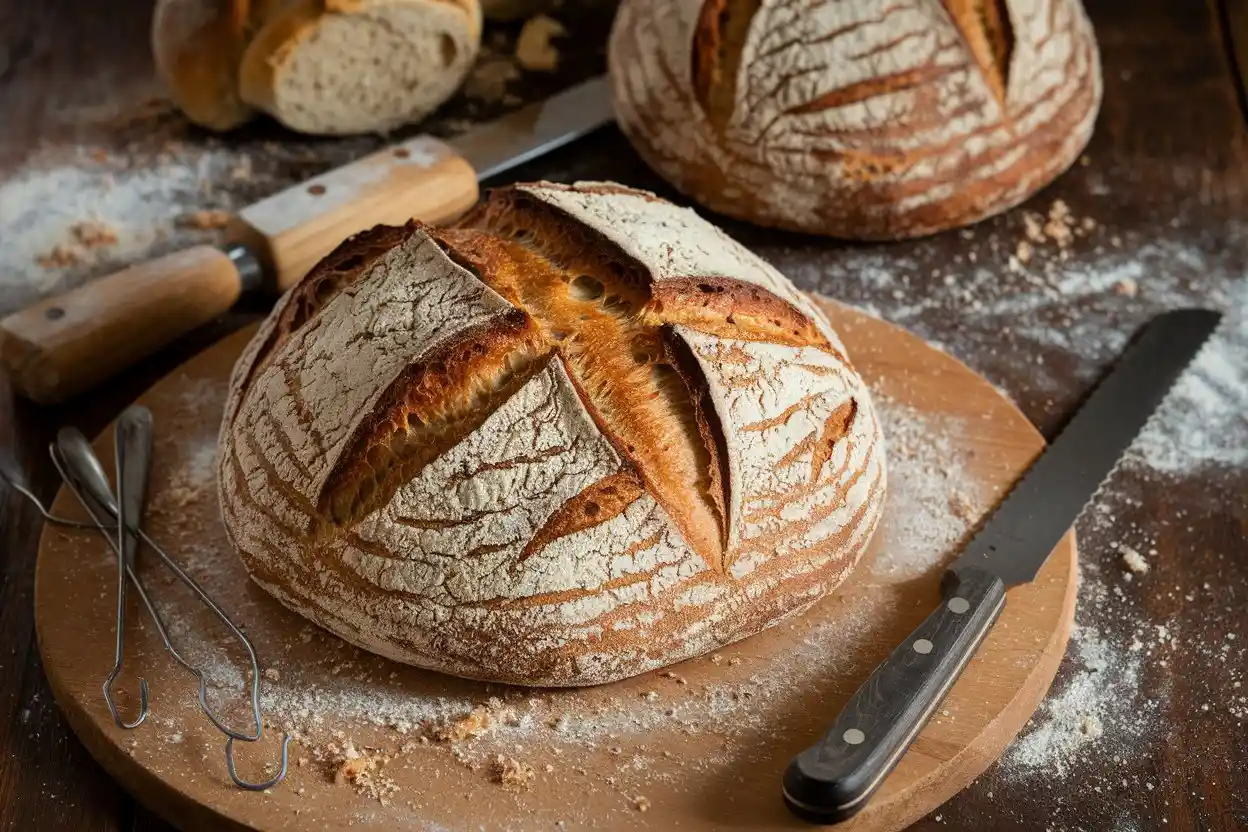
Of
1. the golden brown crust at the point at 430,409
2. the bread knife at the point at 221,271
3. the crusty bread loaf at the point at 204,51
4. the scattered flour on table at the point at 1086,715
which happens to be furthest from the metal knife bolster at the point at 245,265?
the scattered flour on table at the point at 1086,715

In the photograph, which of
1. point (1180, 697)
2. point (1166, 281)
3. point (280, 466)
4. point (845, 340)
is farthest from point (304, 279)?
point (1166, 281)

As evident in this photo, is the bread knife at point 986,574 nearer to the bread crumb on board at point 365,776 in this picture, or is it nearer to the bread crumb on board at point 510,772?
the bread crumb on board at point 510,772

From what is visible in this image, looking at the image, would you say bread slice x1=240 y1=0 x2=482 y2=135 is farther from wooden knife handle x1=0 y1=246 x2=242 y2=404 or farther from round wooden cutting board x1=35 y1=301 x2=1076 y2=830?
round wooden cutting board x1=35 y1=301 x2=1076 y2=830

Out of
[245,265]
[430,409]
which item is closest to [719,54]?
[245,265]

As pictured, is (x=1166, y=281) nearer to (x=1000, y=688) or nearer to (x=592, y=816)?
(x=1000, y=688)

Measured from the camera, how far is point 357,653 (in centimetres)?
153

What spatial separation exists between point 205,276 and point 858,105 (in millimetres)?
1040

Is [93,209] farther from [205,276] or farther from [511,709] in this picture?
[511,709]

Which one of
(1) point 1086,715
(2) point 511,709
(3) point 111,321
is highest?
(3) point 111,321

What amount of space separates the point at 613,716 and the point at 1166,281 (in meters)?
1.31

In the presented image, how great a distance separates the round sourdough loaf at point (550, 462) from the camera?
1408mm

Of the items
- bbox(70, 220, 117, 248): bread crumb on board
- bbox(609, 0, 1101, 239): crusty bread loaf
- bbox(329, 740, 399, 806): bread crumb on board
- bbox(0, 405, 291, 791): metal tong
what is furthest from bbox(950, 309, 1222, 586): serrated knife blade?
bbox(70, 220, 117, 248): bread crumb on board

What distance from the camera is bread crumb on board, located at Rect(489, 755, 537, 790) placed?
4.58ft

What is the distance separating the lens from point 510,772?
1.40 metres
